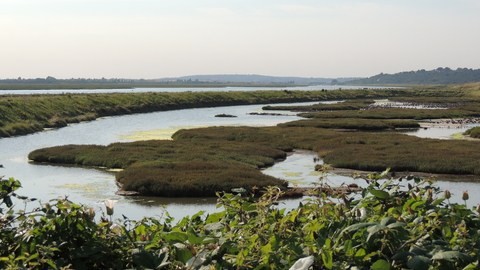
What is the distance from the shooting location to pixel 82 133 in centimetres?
4681

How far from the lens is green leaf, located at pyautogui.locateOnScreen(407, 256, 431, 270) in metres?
2.93

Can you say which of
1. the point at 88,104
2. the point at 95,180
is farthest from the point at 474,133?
the point at 88,104

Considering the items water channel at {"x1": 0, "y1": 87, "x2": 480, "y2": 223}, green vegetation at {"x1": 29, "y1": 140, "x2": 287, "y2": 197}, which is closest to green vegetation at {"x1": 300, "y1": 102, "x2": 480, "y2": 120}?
water channel at {"x1": 0, "y1": 87, "x2": 480, "y2": 223}

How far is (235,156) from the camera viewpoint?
30.2 meters

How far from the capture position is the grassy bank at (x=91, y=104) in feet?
166

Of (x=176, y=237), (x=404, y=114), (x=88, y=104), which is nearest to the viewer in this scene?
(x=176, y=237)

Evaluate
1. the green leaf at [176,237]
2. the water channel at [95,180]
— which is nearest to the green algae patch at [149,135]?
the water channel at [95,180]

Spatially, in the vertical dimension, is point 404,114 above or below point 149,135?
below

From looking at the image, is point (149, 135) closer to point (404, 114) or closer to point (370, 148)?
point (370, 148)

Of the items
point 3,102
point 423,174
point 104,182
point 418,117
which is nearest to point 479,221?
point 104,182

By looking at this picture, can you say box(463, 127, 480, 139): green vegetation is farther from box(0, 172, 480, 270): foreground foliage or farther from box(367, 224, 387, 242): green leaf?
box(367, 224, 387, 242): green leaf

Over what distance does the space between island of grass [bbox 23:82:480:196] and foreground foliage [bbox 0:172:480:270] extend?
16.6m

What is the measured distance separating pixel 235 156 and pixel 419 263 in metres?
27.3

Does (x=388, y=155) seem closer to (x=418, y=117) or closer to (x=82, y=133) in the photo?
(x=82, y=133)
